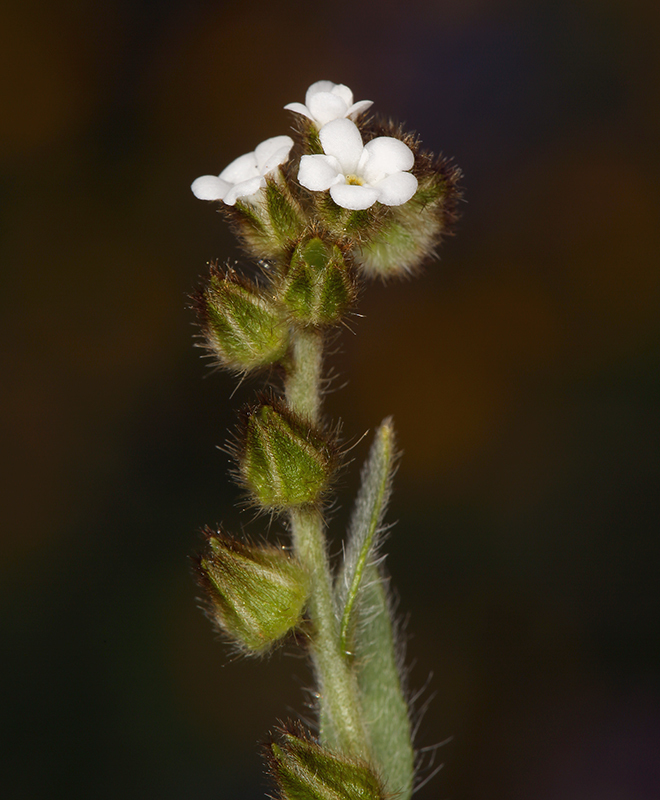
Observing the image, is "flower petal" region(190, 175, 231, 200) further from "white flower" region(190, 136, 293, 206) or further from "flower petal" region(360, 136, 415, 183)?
"flower petal" region(360, 136, 415, 183)

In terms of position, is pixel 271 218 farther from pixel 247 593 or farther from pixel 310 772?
pixel 310 772

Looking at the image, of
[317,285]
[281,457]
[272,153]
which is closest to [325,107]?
[272,153]

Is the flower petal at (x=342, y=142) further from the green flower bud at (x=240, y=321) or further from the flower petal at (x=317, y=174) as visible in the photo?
the green flower bud at (x=240, y=321)

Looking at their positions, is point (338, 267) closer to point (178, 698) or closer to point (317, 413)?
point (317, 413)

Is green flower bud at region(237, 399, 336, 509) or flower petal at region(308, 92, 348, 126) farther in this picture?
flower petal at region(308, 92, 348, 126)

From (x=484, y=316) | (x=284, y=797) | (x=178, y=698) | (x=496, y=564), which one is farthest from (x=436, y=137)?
(x=284, y=797)

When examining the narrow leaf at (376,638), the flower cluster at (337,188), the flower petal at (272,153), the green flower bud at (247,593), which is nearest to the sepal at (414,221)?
the flower cluster at (337,188)

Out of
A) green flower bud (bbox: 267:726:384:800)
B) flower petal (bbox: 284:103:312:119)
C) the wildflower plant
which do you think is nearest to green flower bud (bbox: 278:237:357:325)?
the wildflower plant

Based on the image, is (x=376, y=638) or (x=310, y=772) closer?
(x=310, y=772)
